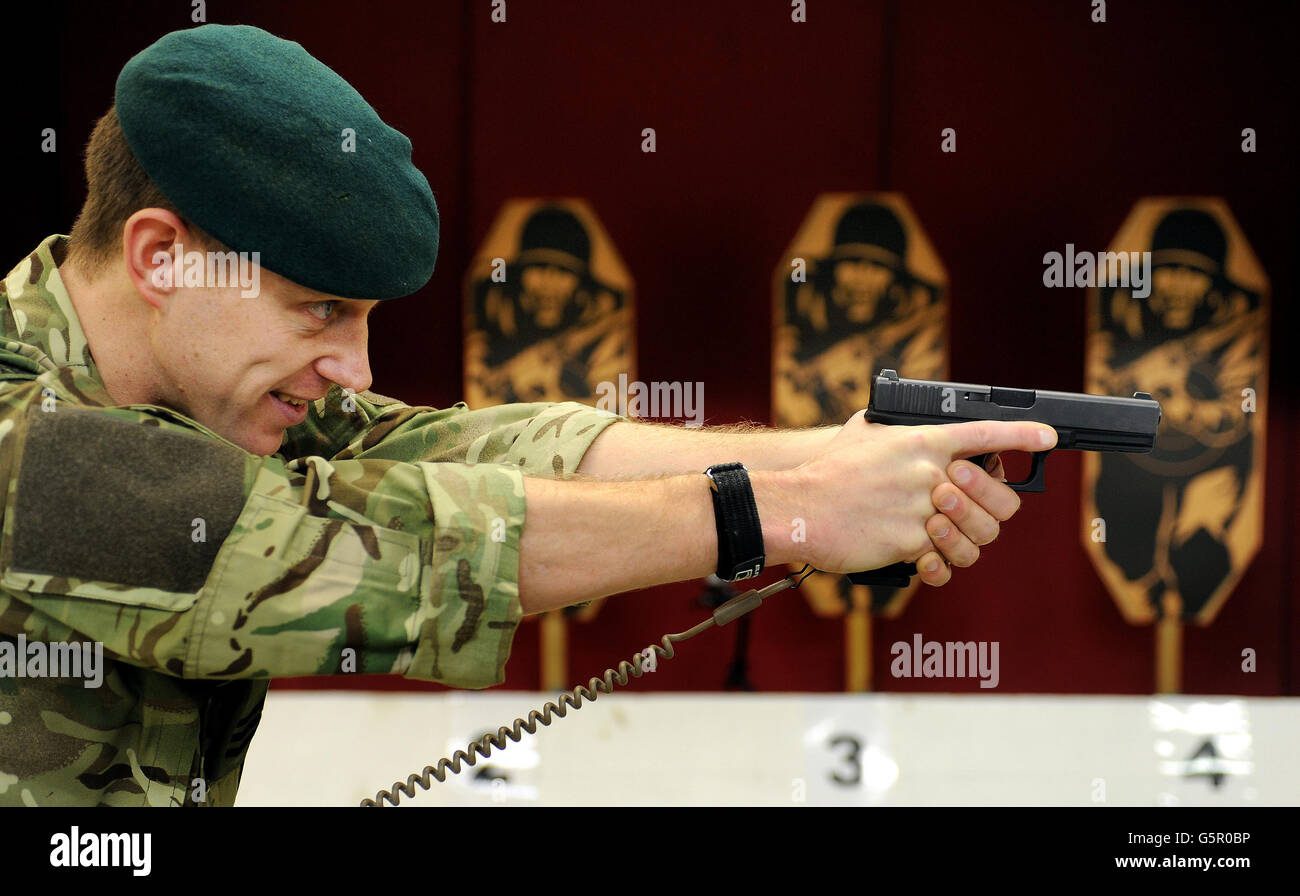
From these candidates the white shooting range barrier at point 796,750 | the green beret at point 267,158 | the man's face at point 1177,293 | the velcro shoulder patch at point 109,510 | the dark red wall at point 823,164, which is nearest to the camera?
the velcro shoulder patch at point 109,510

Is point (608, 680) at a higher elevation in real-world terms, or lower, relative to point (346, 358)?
lower

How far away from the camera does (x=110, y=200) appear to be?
100 cm

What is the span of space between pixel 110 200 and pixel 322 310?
21cm

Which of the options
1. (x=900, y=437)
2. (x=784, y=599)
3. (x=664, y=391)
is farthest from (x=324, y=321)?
(x=784, y=599)

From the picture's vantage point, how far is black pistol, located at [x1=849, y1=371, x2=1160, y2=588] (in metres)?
1.14

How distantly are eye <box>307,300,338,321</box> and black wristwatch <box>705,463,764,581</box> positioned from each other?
41 centimetres

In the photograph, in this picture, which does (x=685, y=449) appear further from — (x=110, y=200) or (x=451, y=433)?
(x=110, y=200)

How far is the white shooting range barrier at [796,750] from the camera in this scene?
102 inches

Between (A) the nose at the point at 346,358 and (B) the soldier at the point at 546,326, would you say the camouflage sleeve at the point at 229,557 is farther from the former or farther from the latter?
(B) the soldier at the point at 546,326

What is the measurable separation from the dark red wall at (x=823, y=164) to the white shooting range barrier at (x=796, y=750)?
3.6 inches

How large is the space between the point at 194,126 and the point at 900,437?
715mm

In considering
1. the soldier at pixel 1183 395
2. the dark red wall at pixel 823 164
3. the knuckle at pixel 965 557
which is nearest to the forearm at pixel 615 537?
the knuckle at pixel 965 557

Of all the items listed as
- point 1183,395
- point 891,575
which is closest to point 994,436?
point 891,575
